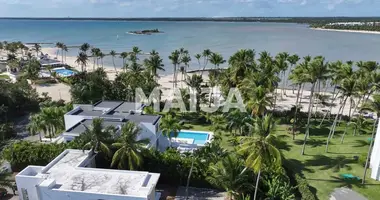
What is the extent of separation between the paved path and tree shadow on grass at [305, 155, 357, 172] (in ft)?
11.2

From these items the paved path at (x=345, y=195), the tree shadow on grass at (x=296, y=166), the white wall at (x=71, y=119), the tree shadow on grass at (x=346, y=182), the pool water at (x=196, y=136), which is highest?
the white wall at (x=71, y=119)

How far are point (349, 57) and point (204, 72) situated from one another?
47.3 m

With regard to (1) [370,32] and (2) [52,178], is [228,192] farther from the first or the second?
(1) [370,32]

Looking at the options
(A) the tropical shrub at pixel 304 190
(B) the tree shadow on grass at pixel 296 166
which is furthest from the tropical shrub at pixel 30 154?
(B) the tree shadow on grass at pixel 296 166

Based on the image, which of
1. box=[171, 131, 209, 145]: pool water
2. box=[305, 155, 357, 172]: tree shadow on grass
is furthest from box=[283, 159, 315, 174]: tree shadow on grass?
box=[171, 131, 209, 145]: pool water

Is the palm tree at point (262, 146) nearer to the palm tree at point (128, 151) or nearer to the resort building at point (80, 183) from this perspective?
the resort building at point (80, 183)

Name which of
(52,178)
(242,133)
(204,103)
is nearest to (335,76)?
(242,133)

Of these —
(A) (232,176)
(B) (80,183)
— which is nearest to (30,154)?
(B) (80,183)

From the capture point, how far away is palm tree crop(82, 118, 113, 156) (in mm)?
25391

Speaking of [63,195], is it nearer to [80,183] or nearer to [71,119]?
[80,183]

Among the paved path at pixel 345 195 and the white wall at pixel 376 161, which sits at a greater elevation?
the white wall at pixel 376 161

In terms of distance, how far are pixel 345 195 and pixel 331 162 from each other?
18.9ft

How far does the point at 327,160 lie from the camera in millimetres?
31812

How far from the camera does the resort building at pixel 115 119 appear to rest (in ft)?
100
